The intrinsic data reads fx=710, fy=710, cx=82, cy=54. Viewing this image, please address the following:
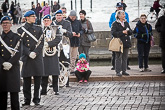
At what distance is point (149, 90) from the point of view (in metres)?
15.8

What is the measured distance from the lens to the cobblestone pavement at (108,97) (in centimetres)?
1382

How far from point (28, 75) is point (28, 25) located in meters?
1.01

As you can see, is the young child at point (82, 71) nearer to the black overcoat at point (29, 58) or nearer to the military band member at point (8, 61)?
the black overcoat at point (29, 58)

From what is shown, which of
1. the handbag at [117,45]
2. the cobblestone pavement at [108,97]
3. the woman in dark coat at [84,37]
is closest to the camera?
the cobblestone pavement at [108,97]

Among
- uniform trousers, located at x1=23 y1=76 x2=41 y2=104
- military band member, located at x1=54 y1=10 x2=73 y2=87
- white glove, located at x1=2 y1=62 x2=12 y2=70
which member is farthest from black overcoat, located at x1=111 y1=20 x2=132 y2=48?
white glove, located at x1=2 y1=62 x2=12 y2=70

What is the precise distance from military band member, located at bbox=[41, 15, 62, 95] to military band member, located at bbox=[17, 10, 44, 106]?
117 centimetres

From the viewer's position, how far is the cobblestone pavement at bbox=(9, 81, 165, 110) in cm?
1382

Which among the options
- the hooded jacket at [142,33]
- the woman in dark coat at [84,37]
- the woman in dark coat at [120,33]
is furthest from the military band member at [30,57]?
the hooded jacket at [142,33]

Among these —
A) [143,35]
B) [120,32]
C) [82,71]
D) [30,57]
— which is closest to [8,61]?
[30,57]

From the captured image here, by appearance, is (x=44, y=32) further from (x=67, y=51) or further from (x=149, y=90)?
(x=149, y=90)

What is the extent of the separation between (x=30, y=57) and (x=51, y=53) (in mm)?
1596

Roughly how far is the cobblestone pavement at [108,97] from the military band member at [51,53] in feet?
0.89

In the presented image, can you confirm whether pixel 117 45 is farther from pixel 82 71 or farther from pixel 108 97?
pixel 108 97

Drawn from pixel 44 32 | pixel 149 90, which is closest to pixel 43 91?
pixel 44 32
